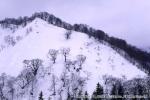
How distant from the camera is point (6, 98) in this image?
17300cm

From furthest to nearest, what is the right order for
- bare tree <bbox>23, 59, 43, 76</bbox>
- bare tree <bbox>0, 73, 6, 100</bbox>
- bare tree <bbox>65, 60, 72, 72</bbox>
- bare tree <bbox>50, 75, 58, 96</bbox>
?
bare tree <bbox>65, 60, 72, 72</bbox> < bare tree <bbox>23, 59, 43, 76</bbox> < bare tree <bbox>50, 75, 58, 96</bbox> < bare tree <bbox>0, 73, 6, 100</bbox>

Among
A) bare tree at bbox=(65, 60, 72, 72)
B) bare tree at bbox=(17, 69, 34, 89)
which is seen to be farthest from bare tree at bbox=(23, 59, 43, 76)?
bare tree at bbox=(65, 60, 72, 72)

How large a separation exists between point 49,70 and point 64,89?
23.7 meters

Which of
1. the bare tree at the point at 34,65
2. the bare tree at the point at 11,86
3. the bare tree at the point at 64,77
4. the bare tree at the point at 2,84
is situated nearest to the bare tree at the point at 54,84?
the bare tree at the point at 64,77

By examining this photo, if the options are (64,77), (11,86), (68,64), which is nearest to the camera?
(11,86)

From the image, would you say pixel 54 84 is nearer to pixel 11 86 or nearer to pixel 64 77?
pixel 64 77

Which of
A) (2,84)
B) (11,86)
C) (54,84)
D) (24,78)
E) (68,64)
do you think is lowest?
(11,86)

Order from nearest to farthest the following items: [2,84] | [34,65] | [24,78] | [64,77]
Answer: [2,84] < [64,77] < [24,78] < [34,65]

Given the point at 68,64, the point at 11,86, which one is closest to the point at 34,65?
the point at 11,86

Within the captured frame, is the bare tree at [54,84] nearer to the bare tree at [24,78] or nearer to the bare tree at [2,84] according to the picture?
the bare tree at [24,78]

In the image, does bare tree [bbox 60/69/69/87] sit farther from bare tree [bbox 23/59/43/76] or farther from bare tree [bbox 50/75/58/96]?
bare tree [bbox 23/59/43/76]

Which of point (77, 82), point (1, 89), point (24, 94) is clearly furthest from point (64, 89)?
point (1, 89)

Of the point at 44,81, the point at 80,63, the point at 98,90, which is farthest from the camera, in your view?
the point at 80,63

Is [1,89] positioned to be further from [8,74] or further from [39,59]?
[39,59]
